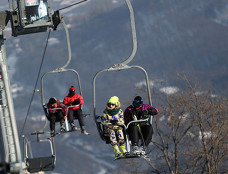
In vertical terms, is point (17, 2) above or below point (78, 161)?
above

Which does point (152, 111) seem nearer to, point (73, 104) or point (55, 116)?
point (73, 104)

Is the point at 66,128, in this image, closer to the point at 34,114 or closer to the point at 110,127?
the point at 110,127

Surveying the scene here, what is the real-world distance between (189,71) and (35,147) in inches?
1858

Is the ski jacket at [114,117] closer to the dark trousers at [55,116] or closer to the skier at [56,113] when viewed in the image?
the skier at [56,113]

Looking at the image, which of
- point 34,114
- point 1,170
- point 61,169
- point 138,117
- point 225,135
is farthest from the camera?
point 34,114

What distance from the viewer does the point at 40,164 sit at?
19609 mm

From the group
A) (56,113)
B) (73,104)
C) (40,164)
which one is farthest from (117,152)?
(40,164)

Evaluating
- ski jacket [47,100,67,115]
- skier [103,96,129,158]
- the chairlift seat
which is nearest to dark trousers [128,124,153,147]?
skier [103,96,129,158]

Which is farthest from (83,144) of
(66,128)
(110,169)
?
(66,128)

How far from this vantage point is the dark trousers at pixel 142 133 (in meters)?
15.3

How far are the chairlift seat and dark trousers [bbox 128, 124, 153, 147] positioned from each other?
15.0 feet

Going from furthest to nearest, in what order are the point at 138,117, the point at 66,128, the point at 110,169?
the point at 110,169
the point at 66,128
the point at 138,117

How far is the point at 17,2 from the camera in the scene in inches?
640

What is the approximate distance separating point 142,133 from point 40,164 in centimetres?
491
